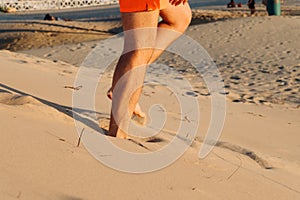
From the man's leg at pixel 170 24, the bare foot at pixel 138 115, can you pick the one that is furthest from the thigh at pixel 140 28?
the bare foot at pixel 138 115

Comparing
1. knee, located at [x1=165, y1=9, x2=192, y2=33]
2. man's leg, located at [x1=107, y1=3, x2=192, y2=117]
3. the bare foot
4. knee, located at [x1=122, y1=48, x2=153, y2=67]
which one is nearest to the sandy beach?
the bare foot

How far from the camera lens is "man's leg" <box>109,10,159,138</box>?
3.17m

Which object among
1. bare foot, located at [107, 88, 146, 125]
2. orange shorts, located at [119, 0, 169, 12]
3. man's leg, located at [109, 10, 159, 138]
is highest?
orange shorts, located at [119, 0, 169, 12]

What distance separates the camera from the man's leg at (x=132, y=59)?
317 centimetres

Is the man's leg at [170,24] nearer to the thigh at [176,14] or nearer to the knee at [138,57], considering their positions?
the thigh at [176,14]

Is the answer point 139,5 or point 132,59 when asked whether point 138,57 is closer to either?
point 132,59

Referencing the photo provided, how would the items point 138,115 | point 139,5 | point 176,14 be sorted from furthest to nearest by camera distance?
1. point 138,115
2. point 176,14
3. point 139,5

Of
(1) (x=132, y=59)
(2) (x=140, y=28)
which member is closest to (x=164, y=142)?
(1) (x=132, y=59)

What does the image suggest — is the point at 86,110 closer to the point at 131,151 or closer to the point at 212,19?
the point at 131,151

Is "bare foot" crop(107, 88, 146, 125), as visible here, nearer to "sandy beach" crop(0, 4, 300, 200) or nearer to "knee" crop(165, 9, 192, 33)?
"sandy beach" crop(0, 4, 300, 200)

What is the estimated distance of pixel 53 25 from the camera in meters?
16.1

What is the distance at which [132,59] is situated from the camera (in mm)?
3203

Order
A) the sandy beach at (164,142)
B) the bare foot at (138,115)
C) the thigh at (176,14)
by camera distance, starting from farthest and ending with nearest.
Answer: the bare foot at (138,115) → the thigh at (176,14) → the sandy beach at (164,142)

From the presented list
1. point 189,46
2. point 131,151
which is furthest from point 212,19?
point 131,151
